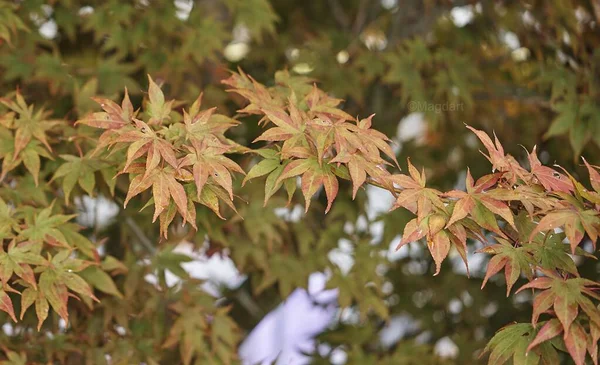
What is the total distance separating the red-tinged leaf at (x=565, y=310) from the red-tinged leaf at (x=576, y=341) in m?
0.02

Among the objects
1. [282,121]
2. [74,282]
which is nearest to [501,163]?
[282,121]

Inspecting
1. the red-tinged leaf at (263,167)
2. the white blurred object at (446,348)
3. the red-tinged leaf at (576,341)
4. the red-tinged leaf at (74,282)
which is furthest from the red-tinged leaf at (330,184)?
the white blurred object at (446,348)

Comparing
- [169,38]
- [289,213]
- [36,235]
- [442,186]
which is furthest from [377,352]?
[36,235]

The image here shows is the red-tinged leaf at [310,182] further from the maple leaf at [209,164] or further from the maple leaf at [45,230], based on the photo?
the maple leaf at [45,230]

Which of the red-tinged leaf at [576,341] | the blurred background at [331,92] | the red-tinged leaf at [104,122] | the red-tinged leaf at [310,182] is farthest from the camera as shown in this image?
the blurred background at [331,92]

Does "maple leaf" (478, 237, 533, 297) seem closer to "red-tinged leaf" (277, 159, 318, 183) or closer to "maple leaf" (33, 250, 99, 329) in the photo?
"red-tinged leaf" (277, 159, 318, 183)

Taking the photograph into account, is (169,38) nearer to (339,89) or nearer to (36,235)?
(339,89)

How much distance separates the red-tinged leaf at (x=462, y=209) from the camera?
1.24m

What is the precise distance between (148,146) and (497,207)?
60cm

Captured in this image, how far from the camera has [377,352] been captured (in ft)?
8.50

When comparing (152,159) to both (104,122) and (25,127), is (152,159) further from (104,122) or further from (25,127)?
(25,127)

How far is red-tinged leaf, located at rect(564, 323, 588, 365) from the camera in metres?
1.19

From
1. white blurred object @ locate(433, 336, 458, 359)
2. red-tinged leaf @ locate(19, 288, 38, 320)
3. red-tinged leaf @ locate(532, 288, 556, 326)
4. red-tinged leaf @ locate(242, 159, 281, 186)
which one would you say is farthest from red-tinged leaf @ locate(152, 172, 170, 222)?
white blurred object @ locate(433, 336, 458, 359)

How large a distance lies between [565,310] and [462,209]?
0.23 metres
